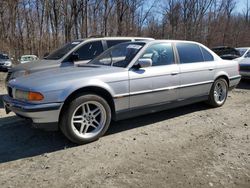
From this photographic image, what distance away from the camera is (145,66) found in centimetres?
504

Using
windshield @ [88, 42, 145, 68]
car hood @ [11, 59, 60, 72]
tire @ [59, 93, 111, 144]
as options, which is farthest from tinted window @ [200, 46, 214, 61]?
car hood @ [11, 59, 60, 72]

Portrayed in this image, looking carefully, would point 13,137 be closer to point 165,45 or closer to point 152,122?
point 152,122

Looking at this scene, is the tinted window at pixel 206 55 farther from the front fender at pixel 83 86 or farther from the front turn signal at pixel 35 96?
the front turn signal at pixel 35 96

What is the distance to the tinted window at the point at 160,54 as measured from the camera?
5357 millimetres

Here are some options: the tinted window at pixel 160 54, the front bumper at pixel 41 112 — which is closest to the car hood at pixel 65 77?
the front bumper at pixel 41 112

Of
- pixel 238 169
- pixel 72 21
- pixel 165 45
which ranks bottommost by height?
pixel 238 169

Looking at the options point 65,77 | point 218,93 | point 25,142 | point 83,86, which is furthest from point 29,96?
point 218,93

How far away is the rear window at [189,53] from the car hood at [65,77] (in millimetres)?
1592

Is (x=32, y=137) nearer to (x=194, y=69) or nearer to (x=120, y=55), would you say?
(x=120, y=55)

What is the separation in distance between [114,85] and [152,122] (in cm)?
133

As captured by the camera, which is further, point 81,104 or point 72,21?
point 72,21

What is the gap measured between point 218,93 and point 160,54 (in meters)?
2.09

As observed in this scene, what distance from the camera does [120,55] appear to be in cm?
547

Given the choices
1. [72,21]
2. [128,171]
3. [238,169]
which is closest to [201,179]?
[238,169]
